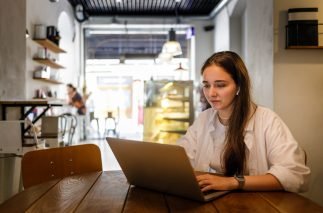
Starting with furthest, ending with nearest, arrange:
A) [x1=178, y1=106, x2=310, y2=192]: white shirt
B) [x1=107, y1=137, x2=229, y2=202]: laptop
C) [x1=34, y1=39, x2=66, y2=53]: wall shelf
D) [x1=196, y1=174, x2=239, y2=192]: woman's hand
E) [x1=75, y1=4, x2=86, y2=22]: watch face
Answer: [x1=75, y1=4, x2=86, y2=22]: watch face, [x1=34, y1=39, x2=66, y2=53]: wall shelf, [x1=178, y1=106, x2=310, y2=192]: white shirt, [x1=196, y1=174, x2=239, y2=192]: woman's hand, [x1=107, y1=137, x2=229, y2=202]: laptop

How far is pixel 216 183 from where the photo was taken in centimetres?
128

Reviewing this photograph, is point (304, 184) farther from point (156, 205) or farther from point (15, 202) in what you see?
point (15, 202)

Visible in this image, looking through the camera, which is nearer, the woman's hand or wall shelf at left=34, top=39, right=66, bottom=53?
the woman's hand

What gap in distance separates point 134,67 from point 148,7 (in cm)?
257

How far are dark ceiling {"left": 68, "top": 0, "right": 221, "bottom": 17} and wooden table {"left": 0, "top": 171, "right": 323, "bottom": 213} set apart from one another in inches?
308

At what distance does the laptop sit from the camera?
112 centimetres

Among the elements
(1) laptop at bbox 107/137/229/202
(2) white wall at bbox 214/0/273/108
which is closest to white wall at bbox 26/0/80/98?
(2) white wall at bbox 214/0/273/108

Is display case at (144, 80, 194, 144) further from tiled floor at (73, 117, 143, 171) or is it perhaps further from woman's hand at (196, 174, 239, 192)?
woman's hand at (196, 174, 239, 192)

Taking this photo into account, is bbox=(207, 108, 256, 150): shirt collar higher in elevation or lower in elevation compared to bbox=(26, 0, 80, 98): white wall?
lower

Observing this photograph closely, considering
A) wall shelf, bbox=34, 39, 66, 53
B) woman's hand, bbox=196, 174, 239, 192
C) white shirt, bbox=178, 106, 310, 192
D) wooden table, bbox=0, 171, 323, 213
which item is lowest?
wooden table, bbox=0, 171, 323, 213

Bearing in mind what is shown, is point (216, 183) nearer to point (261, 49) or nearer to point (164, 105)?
point (261, 49)

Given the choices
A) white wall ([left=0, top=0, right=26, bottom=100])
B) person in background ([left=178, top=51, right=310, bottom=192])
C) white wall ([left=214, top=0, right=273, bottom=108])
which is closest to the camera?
person in background ([left=178, top=51, right=310, bottom=192])

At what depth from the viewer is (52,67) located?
684cm

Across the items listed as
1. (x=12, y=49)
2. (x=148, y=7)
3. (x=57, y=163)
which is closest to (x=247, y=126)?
(x=57, y=163)
